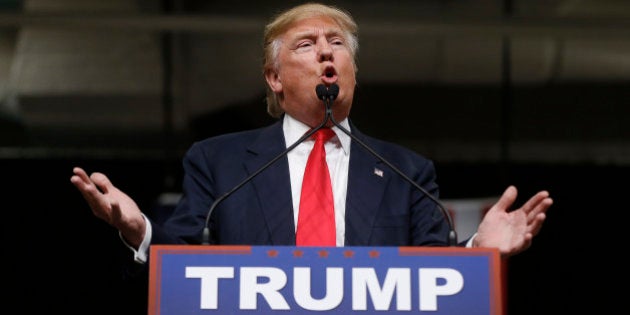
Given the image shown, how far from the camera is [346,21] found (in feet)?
8.98

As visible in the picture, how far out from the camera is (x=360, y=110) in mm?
5125

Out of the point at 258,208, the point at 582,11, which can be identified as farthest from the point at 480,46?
the point at 258,208

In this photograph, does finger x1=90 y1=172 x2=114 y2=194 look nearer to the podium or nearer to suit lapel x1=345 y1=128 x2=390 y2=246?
the podium

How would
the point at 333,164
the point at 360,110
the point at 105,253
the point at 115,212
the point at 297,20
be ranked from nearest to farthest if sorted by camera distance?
the point at 115,212 → the point at 333,164 → the point at 297,20 → the point at 105,253 → the point at 360,110

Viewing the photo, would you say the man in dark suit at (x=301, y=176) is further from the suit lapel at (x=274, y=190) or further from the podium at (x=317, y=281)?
the podium at (x=317, y=281)

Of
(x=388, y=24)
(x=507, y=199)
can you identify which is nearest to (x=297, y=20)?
(x=507, y=199)

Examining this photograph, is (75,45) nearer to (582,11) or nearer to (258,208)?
(582,11)

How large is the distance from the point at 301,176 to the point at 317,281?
21.0 inches

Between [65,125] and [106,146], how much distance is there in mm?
201

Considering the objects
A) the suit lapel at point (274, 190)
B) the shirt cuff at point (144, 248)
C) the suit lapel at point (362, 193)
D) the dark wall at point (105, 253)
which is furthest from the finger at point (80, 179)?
the dark wall at point (105, 253)

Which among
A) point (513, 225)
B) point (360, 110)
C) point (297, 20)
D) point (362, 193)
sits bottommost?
point (513, 225)

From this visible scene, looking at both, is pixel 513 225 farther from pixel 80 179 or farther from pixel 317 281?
pixel 80 179

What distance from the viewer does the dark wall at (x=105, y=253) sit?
4988 mm

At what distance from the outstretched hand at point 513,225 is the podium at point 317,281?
6.9 inches
